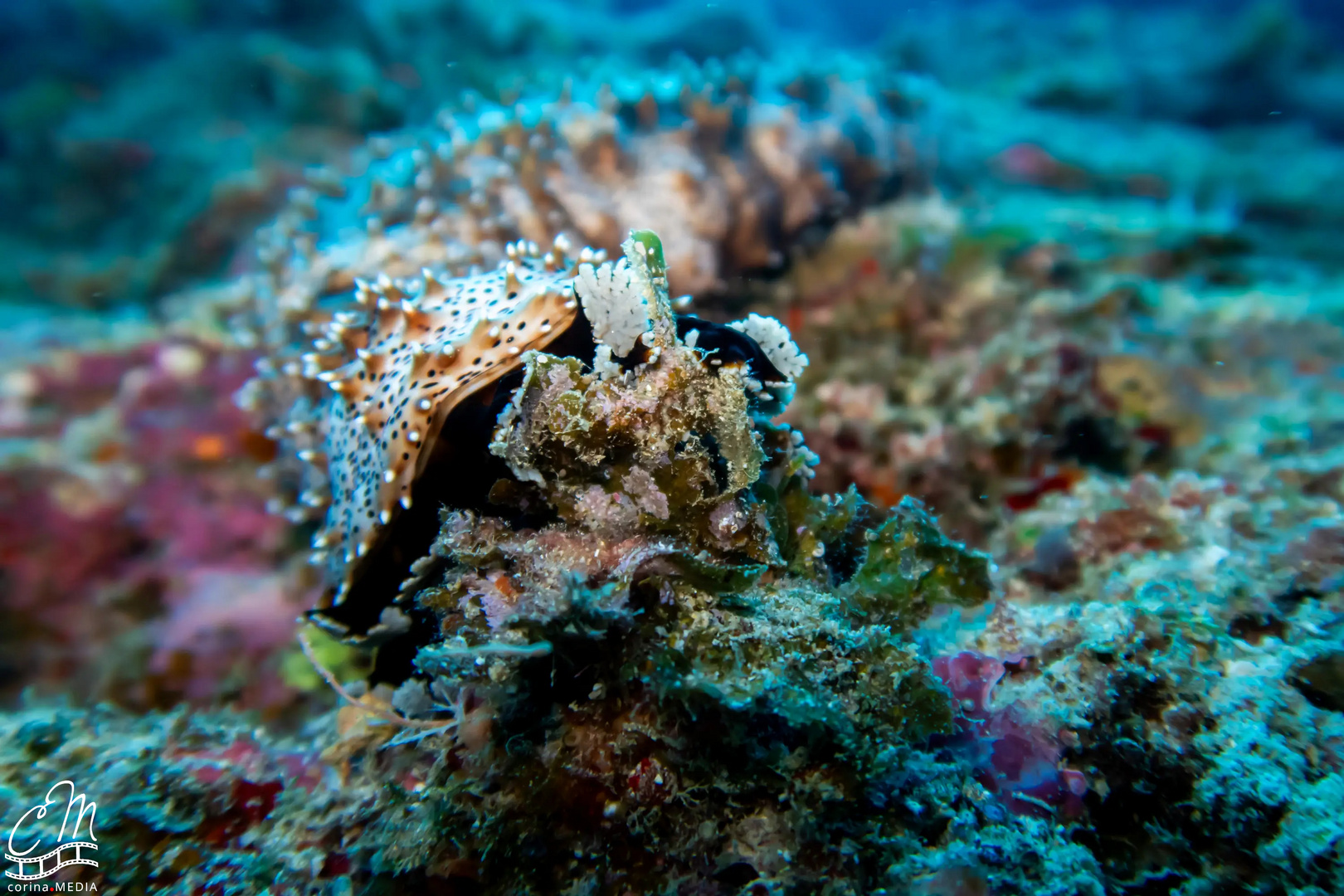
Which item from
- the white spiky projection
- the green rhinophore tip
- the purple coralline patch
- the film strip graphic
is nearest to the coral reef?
the white spiky projection

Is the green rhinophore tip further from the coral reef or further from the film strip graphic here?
the coral reef

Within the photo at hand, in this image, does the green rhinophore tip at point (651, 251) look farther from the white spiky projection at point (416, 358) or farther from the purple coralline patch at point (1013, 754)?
the purple coralline patch at point (1013, 754)

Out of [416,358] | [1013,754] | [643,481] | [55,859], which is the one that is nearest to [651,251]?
[643,481]

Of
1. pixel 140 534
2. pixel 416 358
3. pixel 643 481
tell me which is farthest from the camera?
pixel 140 534

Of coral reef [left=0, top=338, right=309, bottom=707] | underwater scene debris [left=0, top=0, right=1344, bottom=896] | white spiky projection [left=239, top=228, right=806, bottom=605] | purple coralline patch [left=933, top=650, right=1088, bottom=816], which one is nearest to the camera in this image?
underwater scene debris [left=0, top=0, right=1344, bottom=896]

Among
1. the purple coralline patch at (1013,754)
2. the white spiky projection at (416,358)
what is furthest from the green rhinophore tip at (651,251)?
the purple coralline patch at (1013,754)

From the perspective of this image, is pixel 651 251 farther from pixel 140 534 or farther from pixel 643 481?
pixel 140 534
